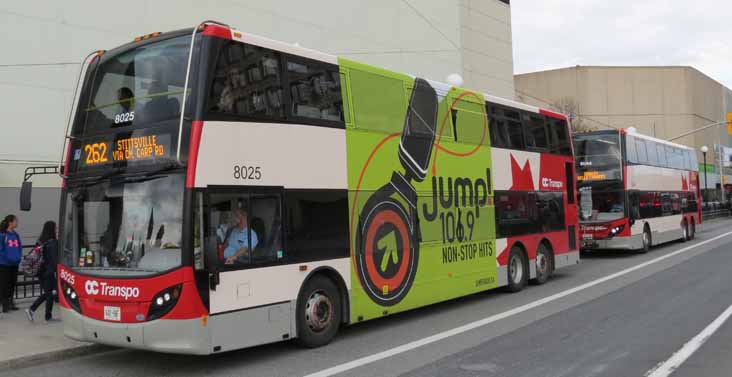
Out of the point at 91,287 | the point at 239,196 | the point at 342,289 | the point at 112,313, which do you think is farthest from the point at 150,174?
the point at 342,289

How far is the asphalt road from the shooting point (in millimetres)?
7129

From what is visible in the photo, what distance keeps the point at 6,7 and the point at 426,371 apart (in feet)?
48.6

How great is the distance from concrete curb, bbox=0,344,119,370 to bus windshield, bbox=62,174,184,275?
1.29m

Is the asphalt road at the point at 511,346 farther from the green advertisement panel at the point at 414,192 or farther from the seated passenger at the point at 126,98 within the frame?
the seated passenger at the point at 126,98

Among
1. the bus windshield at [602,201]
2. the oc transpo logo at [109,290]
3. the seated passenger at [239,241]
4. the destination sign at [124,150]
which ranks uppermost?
the destination sign at [124,150]

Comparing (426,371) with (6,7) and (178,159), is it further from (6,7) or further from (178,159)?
(6,7)

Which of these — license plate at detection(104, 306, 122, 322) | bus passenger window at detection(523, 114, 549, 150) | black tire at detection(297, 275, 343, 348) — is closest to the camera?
license plate at detection(104, 306, 122, 322)

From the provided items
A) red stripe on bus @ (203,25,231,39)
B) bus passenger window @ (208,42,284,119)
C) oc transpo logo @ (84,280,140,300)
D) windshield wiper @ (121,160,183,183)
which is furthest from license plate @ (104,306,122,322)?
red stripe on bus @ (203,25,231,39)

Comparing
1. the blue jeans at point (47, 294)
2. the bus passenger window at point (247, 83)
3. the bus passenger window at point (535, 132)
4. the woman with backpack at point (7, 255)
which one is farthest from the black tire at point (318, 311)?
the bus passenger window at point (535, 132)

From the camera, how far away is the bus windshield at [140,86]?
7.30m

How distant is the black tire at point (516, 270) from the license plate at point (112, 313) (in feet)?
26.7

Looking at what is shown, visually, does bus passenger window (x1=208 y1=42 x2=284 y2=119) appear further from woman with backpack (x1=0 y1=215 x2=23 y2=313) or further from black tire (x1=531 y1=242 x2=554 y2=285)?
black tire (x1=531 y1=242 x2=554 y2=285)

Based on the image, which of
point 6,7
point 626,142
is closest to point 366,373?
point 6,7

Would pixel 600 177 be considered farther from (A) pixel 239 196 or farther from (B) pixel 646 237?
(A) pixel 239 196
